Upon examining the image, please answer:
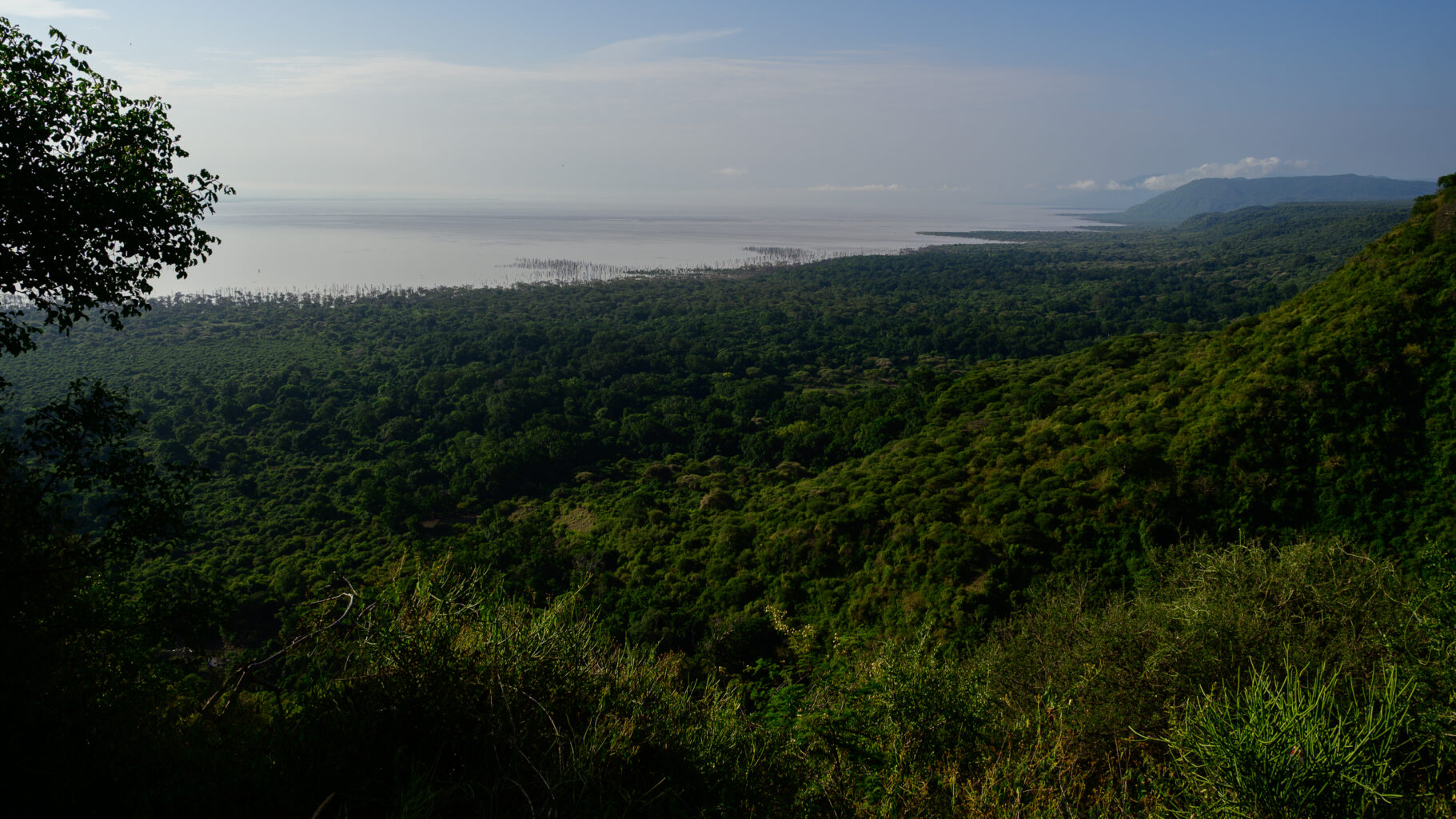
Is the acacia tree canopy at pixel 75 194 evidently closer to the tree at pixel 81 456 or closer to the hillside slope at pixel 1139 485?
the tree at pixel 81 456

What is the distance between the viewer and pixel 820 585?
55.5 feet

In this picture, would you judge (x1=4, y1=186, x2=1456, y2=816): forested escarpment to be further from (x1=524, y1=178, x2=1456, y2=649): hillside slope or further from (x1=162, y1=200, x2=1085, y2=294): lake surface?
(x1=162, y1=200, x2=1085, y2=294): lake surface

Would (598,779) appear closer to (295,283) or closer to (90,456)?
(90,456)

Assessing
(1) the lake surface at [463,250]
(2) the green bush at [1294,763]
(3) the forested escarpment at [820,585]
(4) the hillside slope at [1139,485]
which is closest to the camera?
(2) the green bush at [1294,763]

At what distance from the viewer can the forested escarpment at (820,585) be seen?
3.96 meters

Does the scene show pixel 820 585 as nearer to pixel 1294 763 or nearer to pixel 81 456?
pixel 1294 763

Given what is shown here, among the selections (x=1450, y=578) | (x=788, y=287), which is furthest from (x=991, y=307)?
(x=1450, y=578)

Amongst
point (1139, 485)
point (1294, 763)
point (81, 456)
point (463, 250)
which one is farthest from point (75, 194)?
point (463, 250)

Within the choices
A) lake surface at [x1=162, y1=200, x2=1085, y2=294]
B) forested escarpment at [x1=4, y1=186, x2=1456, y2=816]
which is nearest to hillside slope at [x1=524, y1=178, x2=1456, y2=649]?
forested escarpment at [x1=4, y1=186, x2=1456, y2=816]

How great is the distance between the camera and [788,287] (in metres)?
91.0

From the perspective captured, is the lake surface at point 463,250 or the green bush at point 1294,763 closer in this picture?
the green bush at point 1294,763

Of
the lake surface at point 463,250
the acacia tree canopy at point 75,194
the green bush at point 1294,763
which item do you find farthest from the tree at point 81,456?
the lake surface at point 463,250

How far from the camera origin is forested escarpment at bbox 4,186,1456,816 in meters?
3.96

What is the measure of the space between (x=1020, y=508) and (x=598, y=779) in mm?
14598
